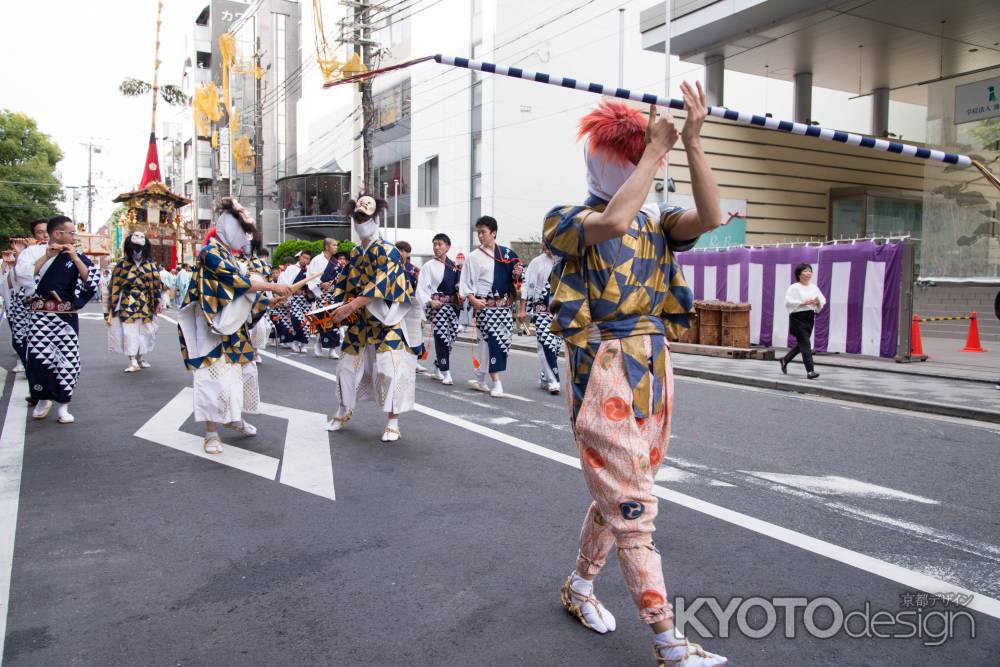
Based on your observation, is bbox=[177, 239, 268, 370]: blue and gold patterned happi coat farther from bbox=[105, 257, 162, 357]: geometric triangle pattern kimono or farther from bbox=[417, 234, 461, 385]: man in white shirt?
bbox=[105, 257, 162, 357]: geometric triangle pattern kimono

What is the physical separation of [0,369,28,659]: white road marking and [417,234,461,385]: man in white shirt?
15.3ft

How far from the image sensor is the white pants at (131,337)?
10.9 m

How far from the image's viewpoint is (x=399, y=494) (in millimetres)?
4699

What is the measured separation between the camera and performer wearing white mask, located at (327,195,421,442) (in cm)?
607

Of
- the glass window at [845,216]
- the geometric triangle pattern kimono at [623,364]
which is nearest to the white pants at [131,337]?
the geometric triangle pattern kimono at [623,364]

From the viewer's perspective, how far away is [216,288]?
5855 mm

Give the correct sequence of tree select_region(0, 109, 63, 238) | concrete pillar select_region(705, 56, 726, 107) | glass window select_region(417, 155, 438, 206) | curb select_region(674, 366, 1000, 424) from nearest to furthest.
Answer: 1. curb select_region(674, 366, 1000, 424)
2. concrete pillar select_region(705, 56, 726, 107)
3. glass window select_region(417, 155, 438, 206)
4. tree select_region(0, 109, 63, 238)

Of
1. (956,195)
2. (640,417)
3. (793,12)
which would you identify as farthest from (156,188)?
(640,417)

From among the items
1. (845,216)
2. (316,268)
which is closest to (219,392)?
(316,268)

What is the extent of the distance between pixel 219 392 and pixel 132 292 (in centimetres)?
615

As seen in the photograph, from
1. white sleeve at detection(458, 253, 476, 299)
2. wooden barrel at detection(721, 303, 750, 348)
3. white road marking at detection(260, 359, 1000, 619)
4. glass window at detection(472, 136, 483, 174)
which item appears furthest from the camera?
glass window at detection(472, 136, 483, 174)

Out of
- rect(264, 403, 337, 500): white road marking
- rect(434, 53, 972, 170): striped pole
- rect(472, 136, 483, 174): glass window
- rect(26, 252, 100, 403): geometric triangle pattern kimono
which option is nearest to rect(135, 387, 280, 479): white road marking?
rect(264, 403, 337, 500): white road marking

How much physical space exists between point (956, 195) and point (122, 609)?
20.0 meters

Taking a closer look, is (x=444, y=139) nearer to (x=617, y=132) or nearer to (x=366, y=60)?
(x=366, y=60)
